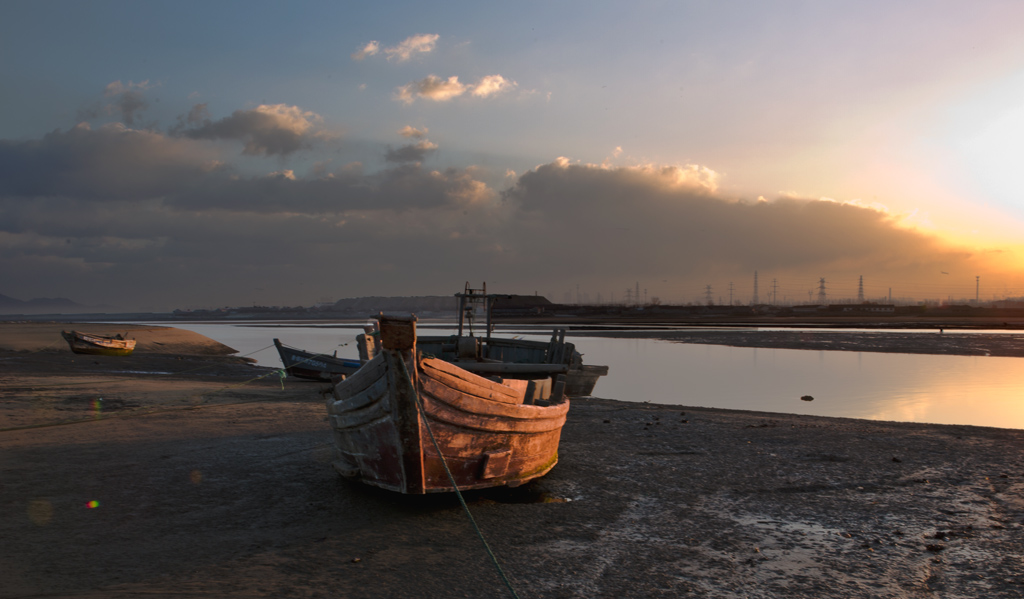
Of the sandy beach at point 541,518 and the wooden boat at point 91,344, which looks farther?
the wooden boat at point 91,344

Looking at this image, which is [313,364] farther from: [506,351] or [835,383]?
[835,383]

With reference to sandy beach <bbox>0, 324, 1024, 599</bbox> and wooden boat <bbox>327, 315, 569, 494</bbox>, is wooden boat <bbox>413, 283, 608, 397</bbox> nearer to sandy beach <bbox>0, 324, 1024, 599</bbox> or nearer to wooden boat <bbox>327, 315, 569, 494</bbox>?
sandy beach <bbox>0, 324, 1024, 599</bbox>

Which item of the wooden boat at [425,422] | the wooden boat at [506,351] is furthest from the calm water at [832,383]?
the wooden boat at [425,422]

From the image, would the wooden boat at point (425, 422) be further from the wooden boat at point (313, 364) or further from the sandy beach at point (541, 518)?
the wooden boat at point (313, 364)

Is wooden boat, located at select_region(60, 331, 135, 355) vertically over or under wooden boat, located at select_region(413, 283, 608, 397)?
under

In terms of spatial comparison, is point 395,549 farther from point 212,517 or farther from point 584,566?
point 212,517

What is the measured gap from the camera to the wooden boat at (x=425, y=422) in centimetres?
659

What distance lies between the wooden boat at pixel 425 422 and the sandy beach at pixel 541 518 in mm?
401

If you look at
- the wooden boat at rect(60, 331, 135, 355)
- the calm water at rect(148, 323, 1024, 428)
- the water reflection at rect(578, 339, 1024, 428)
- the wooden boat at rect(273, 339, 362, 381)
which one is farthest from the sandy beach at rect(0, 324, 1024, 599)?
the wooden boat at rect(60, 331, 135, 355)

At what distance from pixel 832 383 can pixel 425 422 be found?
76.2 feet

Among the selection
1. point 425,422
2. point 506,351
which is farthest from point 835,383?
point 425,422

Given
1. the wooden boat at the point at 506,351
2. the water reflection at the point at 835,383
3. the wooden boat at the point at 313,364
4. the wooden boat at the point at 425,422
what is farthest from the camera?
the wooden boat at the point at 313,364

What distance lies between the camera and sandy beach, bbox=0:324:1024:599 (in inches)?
204

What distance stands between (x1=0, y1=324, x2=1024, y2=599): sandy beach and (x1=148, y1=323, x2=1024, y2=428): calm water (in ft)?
Answer: 20.3
